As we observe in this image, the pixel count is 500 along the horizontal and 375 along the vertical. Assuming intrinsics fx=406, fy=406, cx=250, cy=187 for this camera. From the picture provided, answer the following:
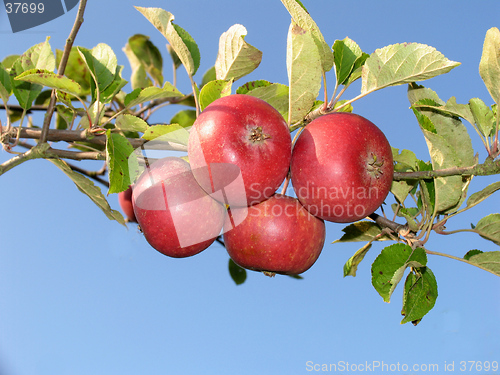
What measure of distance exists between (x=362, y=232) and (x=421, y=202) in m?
0.29

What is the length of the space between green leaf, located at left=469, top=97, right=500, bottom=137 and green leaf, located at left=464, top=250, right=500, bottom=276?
506 mm

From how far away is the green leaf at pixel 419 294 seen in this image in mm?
1527

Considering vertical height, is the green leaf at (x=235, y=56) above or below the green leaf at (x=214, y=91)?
above

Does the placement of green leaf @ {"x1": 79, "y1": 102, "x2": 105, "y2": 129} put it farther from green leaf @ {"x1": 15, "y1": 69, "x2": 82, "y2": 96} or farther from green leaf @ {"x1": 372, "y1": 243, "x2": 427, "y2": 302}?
green leaf @ {"x1": 372, "y1": 243, "x2": 427, "y2": 302}

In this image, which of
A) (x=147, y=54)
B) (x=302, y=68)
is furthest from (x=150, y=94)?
(x=147, y=54)

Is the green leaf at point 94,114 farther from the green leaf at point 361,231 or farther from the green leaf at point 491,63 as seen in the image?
the green leaf at point 491,63

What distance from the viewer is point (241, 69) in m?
1.55

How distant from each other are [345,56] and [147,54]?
1.82 meters

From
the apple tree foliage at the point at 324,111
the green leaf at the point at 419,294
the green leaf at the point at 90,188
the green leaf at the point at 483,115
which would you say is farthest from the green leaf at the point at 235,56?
the green leaf at the point at 419,294

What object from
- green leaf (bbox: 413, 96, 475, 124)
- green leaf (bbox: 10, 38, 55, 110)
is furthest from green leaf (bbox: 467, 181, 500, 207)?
green leaf (bbox: 10, 38, 55, 110)

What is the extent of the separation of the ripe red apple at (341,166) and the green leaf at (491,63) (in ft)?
1.33

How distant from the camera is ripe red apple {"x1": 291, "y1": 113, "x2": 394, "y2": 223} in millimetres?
1310

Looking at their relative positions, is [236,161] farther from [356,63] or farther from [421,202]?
[421,202]

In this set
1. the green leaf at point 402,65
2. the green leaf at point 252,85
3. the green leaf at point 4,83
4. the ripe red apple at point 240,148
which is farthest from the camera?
the green leaf at point 4,83
